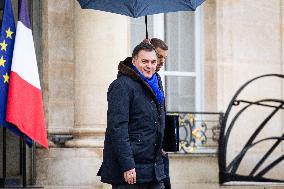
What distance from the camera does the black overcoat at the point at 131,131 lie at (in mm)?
5988

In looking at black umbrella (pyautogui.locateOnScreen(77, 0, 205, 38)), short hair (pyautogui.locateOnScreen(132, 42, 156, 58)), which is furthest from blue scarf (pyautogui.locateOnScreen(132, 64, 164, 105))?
black umbrella (pyautogui.locateOnScreen(77, 0, 205, 38))

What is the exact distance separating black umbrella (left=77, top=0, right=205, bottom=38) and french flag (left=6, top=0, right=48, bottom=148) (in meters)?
1.52

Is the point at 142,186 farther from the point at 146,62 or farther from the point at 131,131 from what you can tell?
the point at 146,62

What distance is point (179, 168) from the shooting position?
10.2 m

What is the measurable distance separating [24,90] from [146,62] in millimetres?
2484

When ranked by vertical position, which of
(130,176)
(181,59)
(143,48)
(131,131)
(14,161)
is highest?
(181,59)

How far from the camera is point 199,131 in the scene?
11125mm

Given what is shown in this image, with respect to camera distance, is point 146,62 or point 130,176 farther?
point 146,62

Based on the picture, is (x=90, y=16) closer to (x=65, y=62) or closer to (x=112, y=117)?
(x=65, y=62)

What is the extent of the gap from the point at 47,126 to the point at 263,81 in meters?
3.48

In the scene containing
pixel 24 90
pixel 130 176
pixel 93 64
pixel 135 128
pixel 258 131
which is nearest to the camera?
pixel 130 176

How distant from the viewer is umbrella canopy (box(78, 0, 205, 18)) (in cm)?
698

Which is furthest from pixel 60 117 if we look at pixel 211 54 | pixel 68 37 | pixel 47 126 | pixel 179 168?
pixel 211 54

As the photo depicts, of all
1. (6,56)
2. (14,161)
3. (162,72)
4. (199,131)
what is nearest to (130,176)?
(6,56)
